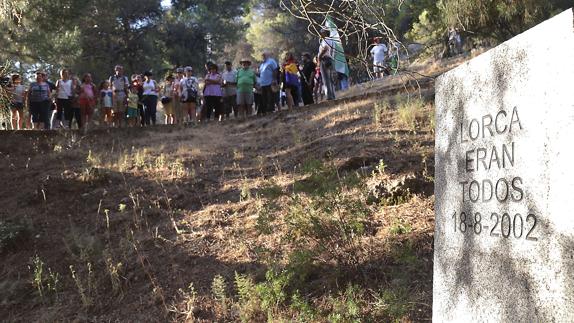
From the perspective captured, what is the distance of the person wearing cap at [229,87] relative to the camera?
14070 mm

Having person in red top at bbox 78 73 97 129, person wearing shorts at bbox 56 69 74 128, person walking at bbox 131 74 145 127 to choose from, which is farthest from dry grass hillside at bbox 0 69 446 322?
person walking at bbox 131 74 145 127

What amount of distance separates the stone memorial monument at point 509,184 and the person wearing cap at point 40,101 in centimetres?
1068

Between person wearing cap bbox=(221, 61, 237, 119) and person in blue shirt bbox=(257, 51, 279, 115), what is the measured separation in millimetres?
797

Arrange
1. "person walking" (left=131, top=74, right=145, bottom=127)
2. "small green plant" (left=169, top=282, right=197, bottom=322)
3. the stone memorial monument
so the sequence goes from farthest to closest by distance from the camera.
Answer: "person walking" (left=131, top=74, right=145, bottom=127) → "small green plant" (left=169, top=282, right=197, bottom=322) → the stone memorial monument

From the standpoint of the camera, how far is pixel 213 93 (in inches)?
538

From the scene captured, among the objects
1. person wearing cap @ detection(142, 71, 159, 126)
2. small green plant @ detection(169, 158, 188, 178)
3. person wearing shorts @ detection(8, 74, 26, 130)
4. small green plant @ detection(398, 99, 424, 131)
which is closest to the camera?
small green plant @ detection(398, 99, 424, 131)

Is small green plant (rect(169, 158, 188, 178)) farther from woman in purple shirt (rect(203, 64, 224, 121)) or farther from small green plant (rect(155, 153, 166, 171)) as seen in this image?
woman in purple shirt (rect(203, 64, 224, 121))

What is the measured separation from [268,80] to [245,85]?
1.84 ft

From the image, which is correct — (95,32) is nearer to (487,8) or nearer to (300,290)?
(487,8)

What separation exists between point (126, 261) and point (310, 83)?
8645mm

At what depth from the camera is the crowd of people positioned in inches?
500

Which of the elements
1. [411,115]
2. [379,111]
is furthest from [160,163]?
[411,115]

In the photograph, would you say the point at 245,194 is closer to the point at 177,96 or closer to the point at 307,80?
the point at 307,80

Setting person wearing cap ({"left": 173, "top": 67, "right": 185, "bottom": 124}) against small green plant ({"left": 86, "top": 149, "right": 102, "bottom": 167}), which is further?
person wearing cap ({"left": 173, "top": 67, "right": 185, "bottom": 124})
